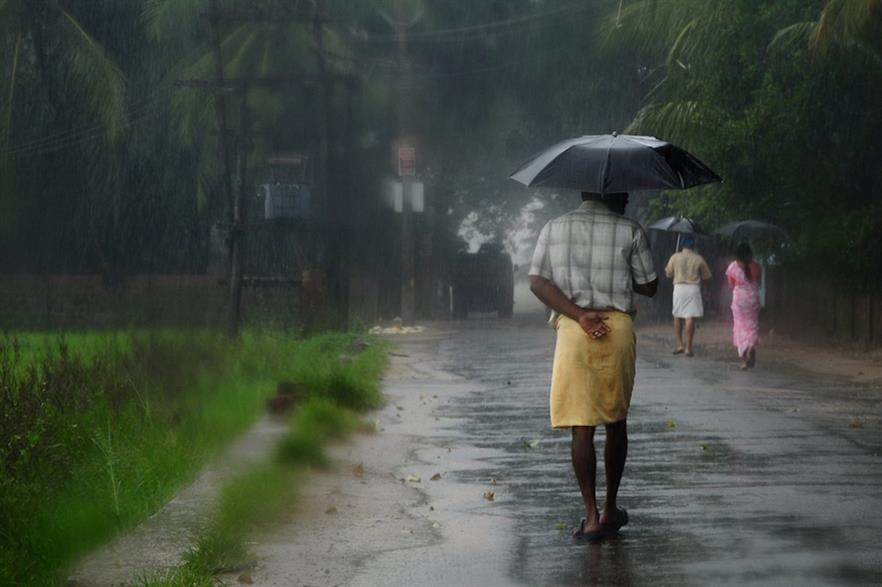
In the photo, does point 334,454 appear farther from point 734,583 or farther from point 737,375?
point 737,375

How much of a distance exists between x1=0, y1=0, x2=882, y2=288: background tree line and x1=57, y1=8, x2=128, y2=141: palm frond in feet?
0.15

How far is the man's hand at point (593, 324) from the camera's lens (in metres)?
7.82

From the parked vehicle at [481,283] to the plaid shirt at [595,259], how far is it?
113 ft

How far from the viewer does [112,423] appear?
11117mm

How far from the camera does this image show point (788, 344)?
26.6m

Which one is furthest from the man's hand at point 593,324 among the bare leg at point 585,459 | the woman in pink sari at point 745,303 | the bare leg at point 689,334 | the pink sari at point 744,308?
the bare leg at point 689,334

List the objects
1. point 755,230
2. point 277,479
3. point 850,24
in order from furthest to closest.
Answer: point 755,230
point 850,24
point 277,479

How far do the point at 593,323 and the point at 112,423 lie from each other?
4580 mm


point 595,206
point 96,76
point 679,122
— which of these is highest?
point 96,76

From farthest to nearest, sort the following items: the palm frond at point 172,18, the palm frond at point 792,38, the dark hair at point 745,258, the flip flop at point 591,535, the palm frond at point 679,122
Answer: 1. the palm frond at point 172,18
2. the palm frond at point 679,122
3. the palm frond at point 792,38
4. the dark hair at point 745,258
5. the flip flop at point 591,535

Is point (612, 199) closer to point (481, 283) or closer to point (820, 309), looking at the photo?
point (820, 309)

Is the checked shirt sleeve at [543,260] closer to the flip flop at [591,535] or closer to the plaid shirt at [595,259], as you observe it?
the plaid shirt at [595,259]

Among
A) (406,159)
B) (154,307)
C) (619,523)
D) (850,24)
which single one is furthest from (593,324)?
(406,159)

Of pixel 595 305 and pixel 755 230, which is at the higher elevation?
pixel 755 230
